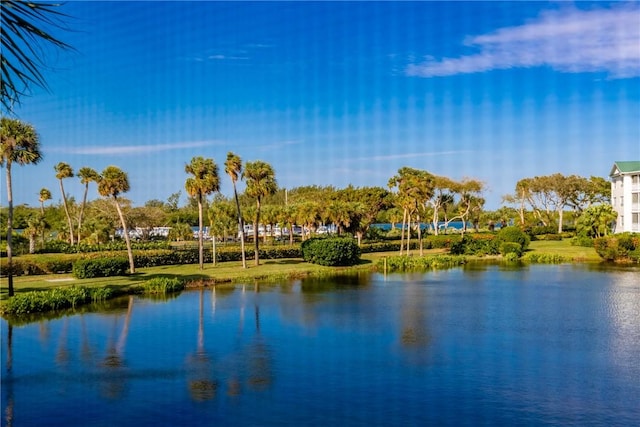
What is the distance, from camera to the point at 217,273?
1807 inches

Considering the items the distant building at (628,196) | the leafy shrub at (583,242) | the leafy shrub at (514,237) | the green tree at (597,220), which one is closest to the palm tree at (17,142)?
the leafy shrub at (514,237)

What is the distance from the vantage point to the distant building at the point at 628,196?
73625 millimetres

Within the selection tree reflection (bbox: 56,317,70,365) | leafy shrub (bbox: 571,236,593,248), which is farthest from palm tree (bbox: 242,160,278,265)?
leafy shrub (bbox: 571,236,593,248)

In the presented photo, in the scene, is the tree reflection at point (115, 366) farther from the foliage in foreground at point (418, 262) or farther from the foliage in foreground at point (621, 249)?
the foliage in foreground at point (621, 249)

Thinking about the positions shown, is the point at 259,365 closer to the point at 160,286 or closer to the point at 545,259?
the point at 160,286

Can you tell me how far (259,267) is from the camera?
51062 millimetres

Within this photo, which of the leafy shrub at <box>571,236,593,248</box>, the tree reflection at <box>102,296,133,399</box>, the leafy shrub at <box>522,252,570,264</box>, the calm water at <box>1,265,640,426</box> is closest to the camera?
the calm water at <box>1,265,640,426</box>

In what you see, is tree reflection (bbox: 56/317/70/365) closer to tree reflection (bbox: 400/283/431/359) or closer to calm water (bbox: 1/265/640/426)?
calm water (bbox: 1/265/640/426)

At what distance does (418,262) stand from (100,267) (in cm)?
2919

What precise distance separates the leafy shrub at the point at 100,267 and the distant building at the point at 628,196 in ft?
196

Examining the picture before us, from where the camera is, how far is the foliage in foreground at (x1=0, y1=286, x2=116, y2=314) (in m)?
30.4

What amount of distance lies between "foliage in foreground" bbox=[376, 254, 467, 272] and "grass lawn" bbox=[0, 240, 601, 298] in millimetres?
1681

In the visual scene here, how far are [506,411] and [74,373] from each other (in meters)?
13.6

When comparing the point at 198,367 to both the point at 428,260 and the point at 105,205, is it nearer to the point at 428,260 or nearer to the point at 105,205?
the point at 428,260
